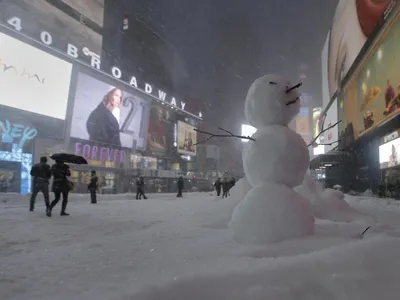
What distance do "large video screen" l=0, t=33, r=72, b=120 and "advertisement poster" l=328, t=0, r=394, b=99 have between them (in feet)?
90.0

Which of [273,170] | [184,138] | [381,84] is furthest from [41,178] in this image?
[184,138]

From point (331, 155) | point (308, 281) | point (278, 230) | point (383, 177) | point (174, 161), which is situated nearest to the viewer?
point (308, 281)

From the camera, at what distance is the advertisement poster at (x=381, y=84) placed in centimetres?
1579

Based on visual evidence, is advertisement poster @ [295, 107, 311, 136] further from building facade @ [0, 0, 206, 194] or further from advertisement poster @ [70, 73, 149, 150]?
advertisement poster @ [70, 73, 149, 150]

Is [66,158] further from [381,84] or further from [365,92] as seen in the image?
[365,92]

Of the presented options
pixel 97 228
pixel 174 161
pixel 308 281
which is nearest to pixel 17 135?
pixel 97 228

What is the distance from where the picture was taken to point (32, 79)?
93.6ft

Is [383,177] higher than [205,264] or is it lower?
higher

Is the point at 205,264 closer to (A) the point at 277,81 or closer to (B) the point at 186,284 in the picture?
(B) the point at 186,284

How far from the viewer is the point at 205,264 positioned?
286 cm

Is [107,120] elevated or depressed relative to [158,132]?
depressed

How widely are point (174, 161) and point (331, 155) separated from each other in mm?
42567

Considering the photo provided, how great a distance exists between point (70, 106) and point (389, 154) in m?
31.0

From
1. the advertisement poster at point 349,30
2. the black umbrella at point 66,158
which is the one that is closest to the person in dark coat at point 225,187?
the black umbrella at point 66,158
